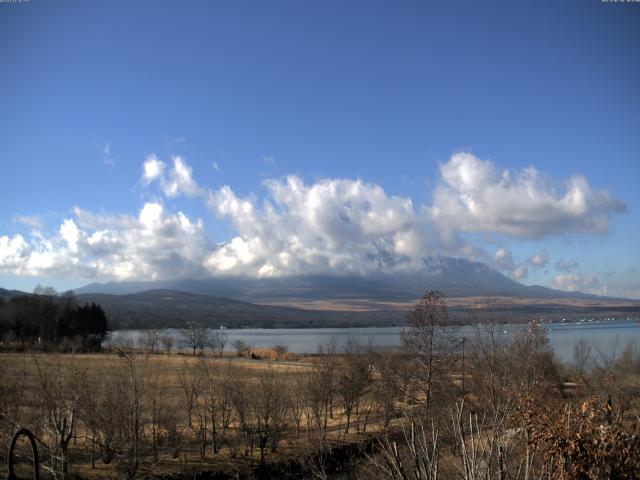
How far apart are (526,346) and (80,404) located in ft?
84.2

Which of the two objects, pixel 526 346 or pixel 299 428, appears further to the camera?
pixel 299 428

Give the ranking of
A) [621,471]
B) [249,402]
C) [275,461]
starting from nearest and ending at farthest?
1. [621,471]
2. [275,461]
3. [249,402]

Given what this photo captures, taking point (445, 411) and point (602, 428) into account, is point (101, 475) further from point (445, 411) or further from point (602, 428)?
point (602, 428)

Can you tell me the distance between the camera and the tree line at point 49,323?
317ft

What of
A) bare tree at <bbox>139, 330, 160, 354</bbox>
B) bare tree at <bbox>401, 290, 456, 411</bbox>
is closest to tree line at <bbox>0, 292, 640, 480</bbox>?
bare tree at <bbox>401, 290, 456, 411</bbox>

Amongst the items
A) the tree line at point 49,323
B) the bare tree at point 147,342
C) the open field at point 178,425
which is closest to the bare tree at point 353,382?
the open field at point 178,425

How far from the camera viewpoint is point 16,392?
93.4 ft

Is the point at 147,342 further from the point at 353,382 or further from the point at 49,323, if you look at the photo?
the point at 49,323

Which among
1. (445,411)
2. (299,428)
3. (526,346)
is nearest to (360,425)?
(299,428)

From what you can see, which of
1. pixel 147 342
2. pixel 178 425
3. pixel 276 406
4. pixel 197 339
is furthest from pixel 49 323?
pixel 276 406

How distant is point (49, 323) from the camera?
101312 millimetres

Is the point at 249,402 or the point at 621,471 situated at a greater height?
the point at 621,471

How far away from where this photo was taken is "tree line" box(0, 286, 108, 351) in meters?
96.7

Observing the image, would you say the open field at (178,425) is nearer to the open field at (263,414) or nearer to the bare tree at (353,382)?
the open field at (263,414)
